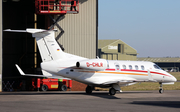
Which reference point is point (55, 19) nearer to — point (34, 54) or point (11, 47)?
point (34, 54)

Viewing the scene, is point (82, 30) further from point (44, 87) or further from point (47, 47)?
point (47, 47)

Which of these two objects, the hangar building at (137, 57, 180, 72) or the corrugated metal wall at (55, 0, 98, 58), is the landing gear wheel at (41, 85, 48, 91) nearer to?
the corrugated metal wall at (55, 0, 98, 58)

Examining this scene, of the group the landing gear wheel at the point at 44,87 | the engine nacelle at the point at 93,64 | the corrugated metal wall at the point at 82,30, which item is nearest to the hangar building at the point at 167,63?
the corrugated metal wall at the point at 82,30

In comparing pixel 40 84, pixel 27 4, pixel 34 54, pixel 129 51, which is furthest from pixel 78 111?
pixel 129 51

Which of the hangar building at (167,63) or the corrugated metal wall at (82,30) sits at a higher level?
the corrugated metal wall at (82,30)

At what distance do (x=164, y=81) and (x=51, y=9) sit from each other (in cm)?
1504

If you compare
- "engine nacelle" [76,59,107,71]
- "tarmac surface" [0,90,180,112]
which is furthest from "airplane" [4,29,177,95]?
"tarmac surface" [0,90,180,112]

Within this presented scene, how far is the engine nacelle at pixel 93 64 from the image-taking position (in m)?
24.1

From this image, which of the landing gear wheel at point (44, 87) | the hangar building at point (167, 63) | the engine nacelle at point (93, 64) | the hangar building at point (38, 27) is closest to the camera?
the engine nacelle at point (93, 64)

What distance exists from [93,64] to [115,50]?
93.1 meters

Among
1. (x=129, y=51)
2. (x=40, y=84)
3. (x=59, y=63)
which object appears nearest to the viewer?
(x=59, y=63)

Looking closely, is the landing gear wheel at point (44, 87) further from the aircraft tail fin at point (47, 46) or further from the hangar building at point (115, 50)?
the hangar building at point (115, 50)

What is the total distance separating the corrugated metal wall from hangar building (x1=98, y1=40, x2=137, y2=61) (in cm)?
7806

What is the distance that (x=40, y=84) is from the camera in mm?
32938
